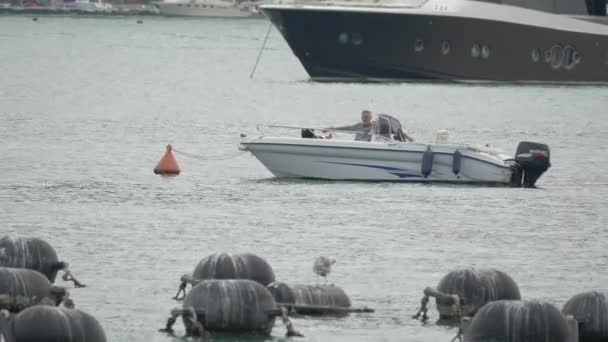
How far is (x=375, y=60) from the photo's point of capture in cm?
7988

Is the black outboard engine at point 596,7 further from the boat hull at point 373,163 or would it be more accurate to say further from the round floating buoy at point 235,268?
the round floating buoy at point 235,268

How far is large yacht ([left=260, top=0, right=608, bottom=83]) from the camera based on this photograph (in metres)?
78.3

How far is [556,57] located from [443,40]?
6274 mm

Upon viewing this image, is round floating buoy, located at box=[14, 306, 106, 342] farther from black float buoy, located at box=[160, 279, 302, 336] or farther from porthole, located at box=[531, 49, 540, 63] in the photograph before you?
porthole, located at box=[531, 49, 540, 63]

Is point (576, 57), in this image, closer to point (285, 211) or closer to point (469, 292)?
point (285, 211)

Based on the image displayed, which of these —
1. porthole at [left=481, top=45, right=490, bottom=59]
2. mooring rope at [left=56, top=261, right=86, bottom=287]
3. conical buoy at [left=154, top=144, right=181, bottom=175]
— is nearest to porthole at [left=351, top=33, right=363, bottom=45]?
porthole at [left=481, top=45, right=490, bottom=59]

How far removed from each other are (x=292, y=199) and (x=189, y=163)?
956 centimetres

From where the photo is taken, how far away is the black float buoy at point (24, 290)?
2234 cm

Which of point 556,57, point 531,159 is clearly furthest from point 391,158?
point 556,57

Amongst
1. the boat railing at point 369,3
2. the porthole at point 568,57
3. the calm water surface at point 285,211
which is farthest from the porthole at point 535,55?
the boat railing at point 369,3

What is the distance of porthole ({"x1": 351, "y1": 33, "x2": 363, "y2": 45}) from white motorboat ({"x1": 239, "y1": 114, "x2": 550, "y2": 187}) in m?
38.5

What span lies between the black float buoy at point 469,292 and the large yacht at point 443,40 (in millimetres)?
54230

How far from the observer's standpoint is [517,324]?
2105cm

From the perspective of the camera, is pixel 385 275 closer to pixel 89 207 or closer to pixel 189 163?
pixel 89 207
